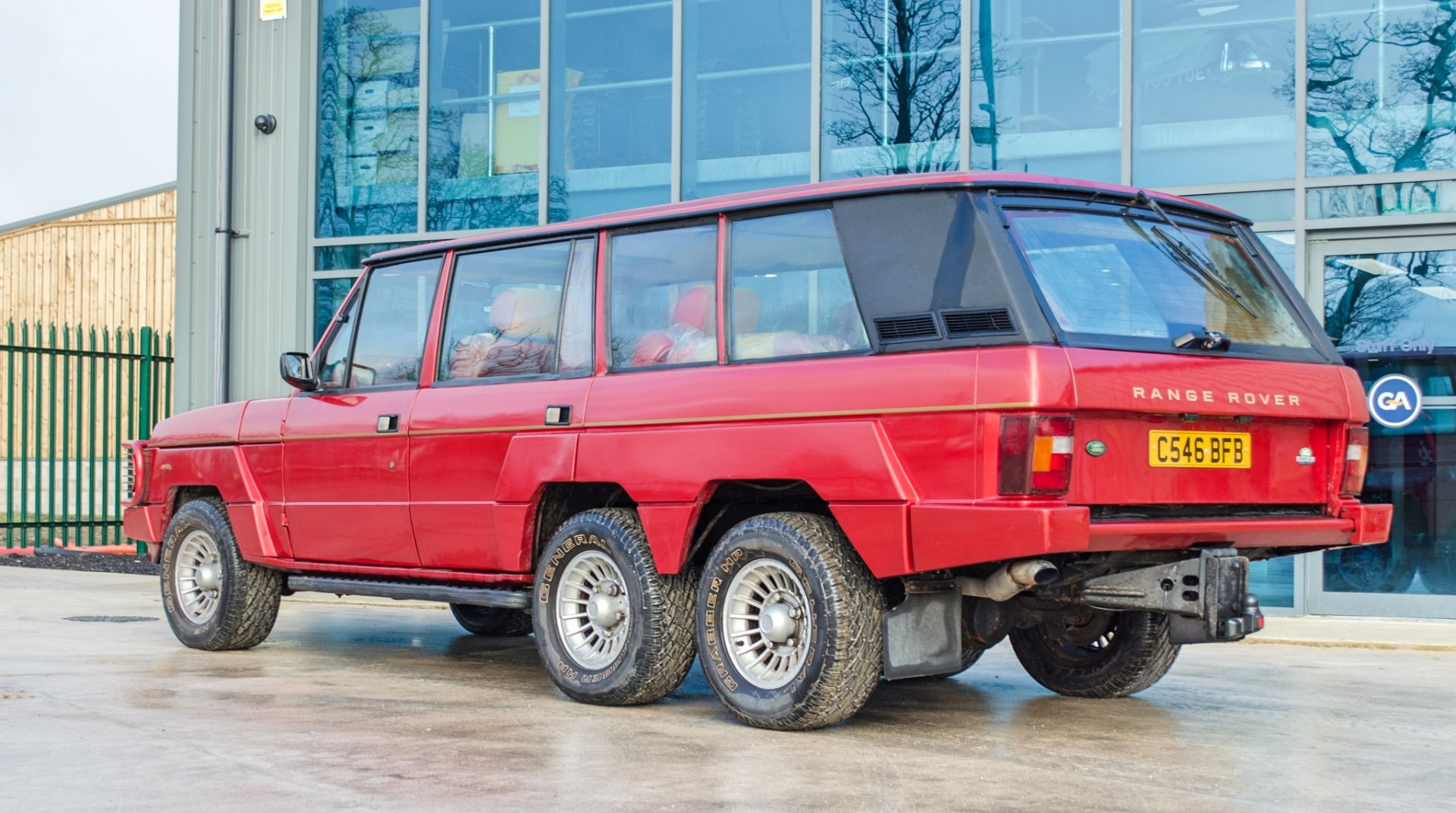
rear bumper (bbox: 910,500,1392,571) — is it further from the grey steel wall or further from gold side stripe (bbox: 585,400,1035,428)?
the grey steel wall

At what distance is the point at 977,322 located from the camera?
580cm

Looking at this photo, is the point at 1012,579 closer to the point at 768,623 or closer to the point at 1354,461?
the point at 768,623

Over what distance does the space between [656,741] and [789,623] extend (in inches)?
26.1

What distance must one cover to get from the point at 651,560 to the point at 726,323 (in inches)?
39.9

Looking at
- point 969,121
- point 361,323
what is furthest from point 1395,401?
point 361,323

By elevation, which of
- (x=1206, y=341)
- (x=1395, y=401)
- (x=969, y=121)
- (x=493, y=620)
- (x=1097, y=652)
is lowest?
(x=493, y=620)

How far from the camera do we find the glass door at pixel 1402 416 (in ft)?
36.8

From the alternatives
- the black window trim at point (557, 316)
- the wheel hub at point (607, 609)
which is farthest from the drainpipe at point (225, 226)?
the wheel hub at point (607, 609)

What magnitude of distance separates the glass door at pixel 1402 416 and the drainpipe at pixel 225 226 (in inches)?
388

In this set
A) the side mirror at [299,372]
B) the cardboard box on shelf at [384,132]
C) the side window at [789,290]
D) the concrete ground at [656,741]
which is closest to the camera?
the concrete ground at [656,741]

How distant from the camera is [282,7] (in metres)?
15.9

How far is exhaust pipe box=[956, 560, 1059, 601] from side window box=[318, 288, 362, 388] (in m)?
3.85

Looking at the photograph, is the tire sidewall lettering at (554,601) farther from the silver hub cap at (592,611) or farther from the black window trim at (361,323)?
the black window trim at (361,323)

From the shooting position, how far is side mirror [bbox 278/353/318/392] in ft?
27.9
